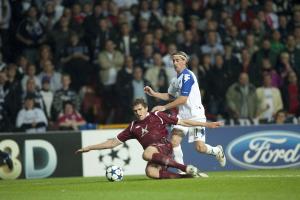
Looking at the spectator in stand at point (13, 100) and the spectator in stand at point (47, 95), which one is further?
the spectator in stand at point (47, 95)

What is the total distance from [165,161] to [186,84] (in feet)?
4.65

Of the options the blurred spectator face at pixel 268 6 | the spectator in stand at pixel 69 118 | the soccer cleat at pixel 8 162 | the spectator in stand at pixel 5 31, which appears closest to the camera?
the soccer cleat at pixel 8 162

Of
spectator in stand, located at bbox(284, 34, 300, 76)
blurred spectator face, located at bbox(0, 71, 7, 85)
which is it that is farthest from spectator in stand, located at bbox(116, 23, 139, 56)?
spectator in stand, located at bbox(284, 34, 300, 76)

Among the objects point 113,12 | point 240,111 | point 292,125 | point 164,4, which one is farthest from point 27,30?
point 292,125

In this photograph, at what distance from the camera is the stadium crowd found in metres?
19.1

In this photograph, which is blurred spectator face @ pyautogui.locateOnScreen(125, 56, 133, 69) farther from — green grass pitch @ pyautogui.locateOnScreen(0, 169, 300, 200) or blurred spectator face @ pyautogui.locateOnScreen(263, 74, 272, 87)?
green grass pitch @ pyautogui.locateOnScreen(0, 169, 300, 200)

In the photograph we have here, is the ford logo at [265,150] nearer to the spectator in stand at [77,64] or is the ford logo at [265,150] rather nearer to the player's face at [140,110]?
the spectator in stand at [77,64]

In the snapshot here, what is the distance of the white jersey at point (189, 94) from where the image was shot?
14.0 m

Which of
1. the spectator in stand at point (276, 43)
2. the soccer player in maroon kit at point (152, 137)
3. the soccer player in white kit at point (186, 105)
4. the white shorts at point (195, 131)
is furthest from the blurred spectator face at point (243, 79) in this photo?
the soccer player in maroon kit at point (152, 137)

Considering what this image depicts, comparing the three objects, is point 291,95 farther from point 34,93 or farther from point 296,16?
point 34,93

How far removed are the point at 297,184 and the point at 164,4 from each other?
10.9 metres

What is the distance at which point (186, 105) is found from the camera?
560 inches

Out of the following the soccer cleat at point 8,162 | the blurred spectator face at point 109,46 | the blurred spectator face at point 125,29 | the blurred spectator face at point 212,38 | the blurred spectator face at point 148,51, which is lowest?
the soccer cleat at point 8,162

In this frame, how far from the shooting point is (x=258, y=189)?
38.3ft
